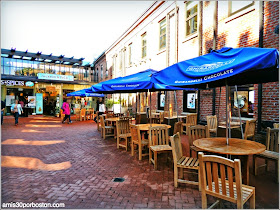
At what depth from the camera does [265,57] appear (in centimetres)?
230

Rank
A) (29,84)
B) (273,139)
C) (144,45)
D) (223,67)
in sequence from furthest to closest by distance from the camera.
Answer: (29,84), (144,45), (273,139), (223,67)

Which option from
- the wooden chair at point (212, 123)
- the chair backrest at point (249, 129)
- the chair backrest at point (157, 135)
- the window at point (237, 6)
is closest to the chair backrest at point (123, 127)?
the chair backrest at point (157, 135)

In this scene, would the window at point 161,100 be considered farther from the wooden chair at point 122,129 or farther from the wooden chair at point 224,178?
the wooden chair at point 224,178

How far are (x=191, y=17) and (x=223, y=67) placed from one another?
8095mm

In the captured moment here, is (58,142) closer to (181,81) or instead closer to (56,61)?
(181,81)

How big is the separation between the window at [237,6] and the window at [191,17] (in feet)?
6.53

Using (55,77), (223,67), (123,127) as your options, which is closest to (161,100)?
(123,127)

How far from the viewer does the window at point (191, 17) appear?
30.7 feet

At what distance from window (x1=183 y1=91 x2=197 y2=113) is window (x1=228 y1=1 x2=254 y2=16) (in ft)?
12.8

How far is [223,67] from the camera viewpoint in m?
2.67

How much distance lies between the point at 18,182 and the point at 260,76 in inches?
215

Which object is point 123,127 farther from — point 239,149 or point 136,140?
point 239,149

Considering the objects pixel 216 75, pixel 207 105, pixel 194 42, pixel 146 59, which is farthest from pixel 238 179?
pixel 146 59

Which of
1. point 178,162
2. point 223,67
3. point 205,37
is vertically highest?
point 205,37
